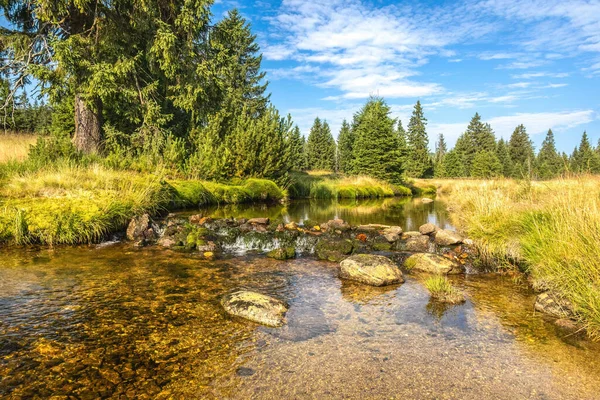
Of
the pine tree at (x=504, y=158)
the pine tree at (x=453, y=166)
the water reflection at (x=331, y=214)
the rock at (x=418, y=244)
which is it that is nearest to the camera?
the rock at (x=418, y=244)

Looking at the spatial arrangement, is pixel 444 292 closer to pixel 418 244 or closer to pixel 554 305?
pixel 554 305

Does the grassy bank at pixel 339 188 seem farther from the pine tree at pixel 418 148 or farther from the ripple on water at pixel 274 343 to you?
the pine tree at pixel 418 148

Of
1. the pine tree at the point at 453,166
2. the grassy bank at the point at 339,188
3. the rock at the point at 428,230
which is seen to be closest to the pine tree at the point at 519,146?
the pine tree at the point at 453,166

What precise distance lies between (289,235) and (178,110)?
16.3 m

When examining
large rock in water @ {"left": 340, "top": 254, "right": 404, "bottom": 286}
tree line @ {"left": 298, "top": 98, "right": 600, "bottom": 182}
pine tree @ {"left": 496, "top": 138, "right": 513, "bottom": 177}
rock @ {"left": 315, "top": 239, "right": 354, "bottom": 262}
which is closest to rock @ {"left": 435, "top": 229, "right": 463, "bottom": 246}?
rock @ {"left": 315, "top": 239, "right": 354, "bottom": 262}

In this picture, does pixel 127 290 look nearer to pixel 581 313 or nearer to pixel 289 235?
pixel 289 235

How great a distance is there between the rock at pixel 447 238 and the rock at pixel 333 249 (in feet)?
8.05

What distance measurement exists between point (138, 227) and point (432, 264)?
7212mm

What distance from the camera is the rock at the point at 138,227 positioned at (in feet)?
28.7

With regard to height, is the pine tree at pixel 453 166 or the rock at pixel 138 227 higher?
the pine tree at pixel 453 166

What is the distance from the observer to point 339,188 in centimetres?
2670

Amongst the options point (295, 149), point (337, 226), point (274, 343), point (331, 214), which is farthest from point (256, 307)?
point (295, 149)

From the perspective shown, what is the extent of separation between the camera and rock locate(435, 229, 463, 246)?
8.78 meters

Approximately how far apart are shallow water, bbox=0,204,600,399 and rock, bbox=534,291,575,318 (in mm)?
267
